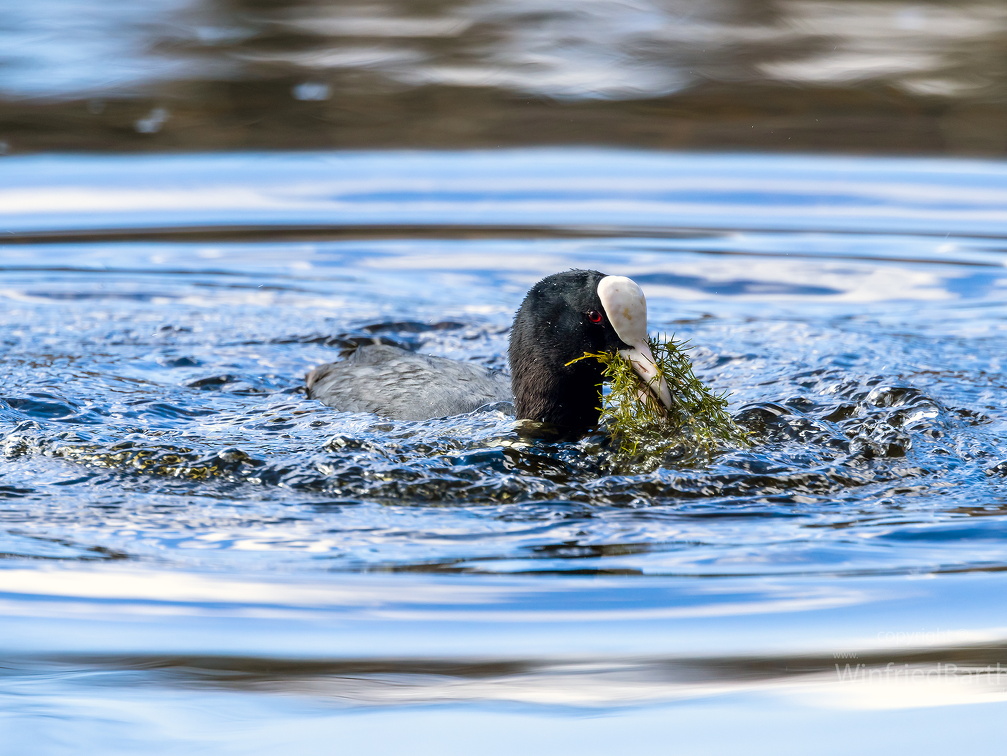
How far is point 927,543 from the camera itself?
364cm

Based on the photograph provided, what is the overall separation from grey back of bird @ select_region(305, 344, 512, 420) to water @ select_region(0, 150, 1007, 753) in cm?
12

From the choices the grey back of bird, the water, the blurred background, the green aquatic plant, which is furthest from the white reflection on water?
the green aquatic plant

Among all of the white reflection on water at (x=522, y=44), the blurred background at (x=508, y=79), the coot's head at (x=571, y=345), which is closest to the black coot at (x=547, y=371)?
the coot's head at (x=571, y=345)

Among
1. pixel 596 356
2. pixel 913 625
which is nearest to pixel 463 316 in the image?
pixel 596 356

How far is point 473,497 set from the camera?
4062 mm

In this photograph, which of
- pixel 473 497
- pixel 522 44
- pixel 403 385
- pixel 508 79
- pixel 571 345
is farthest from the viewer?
pixel 522 44

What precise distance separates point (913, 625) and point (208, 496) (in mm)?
2013

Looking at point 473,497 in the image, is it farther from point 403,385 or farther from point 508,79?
point 508,79

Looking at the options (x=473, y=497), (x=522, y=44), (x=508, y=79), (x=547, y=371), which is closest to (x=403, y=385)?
(x=547, y=371)

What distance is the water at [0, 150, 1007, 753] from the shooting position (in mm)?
2801

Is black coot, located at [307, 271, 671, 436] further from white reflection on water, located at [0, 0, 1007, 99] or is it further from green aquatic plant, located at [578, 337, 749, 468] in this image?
white reflection on water, located at [0, 0, 1007, 99]

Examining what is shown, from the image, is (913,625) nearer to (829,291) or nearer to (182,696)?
(182,696)

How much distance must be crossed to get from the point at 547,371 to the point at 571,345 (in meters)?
0.14

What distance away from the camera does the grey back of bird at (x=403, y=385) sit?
493cm
